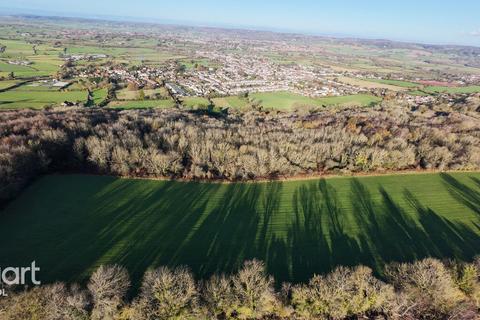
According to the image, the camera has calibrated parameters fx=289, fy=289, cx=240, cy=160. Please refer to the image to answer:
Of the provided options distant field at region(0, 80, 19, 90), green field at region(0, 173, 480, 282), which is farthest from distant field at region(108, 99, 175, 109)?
green field at region(0, 173, 480, 282)

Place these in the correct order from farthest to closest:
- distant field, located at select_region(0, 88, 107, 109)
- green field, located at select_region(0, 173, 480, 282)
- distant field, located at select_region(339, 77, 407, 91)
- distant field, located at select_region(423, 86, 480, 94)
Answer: distant field, located at select_region(339, 77, 407, 91) < distant field, located at select_region(423, 86, 480, 94) < distant field, located at select_region(0, 88, 107, 109) < green field, located at select_region(0, 173, 480, 282)

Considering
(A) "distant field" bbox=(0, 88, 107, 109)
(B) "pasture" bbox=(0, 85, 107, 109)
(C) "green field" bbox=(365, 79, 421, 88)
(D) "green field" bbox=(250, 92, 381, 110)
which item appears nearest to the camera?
(A) "distant field" bbox=(0, 88, 107, 109)

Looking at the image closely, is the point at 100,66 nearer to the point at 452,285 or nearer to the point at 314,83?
the point at 314,83

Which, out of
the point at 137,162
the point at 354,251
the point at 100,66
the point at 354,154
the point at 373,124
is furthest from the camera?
the point at 100,66

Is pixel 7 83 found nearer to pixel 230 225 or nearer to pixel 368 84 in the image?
pixel 230 225

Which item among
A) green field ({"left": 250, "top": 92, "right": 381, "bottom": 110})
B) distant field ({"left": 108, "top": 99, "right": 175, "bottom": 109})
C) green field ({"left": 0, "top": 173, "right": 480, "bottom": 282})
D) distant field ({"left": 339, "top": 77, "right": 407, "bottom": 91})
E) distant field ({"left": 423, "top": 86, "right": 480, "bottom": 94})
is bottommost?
green field ({"left": 0, "top": 173, "right": 480, "bottom": 282})

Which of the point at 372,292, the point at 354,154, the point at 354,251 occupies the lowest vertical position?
the point at 354,251

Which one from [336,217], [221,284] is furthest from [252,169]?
[221,284]

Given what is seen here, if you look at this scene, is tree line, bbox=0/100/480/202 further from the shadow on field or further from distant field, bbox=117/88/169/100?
distant field, bbox=117/88/169/100
